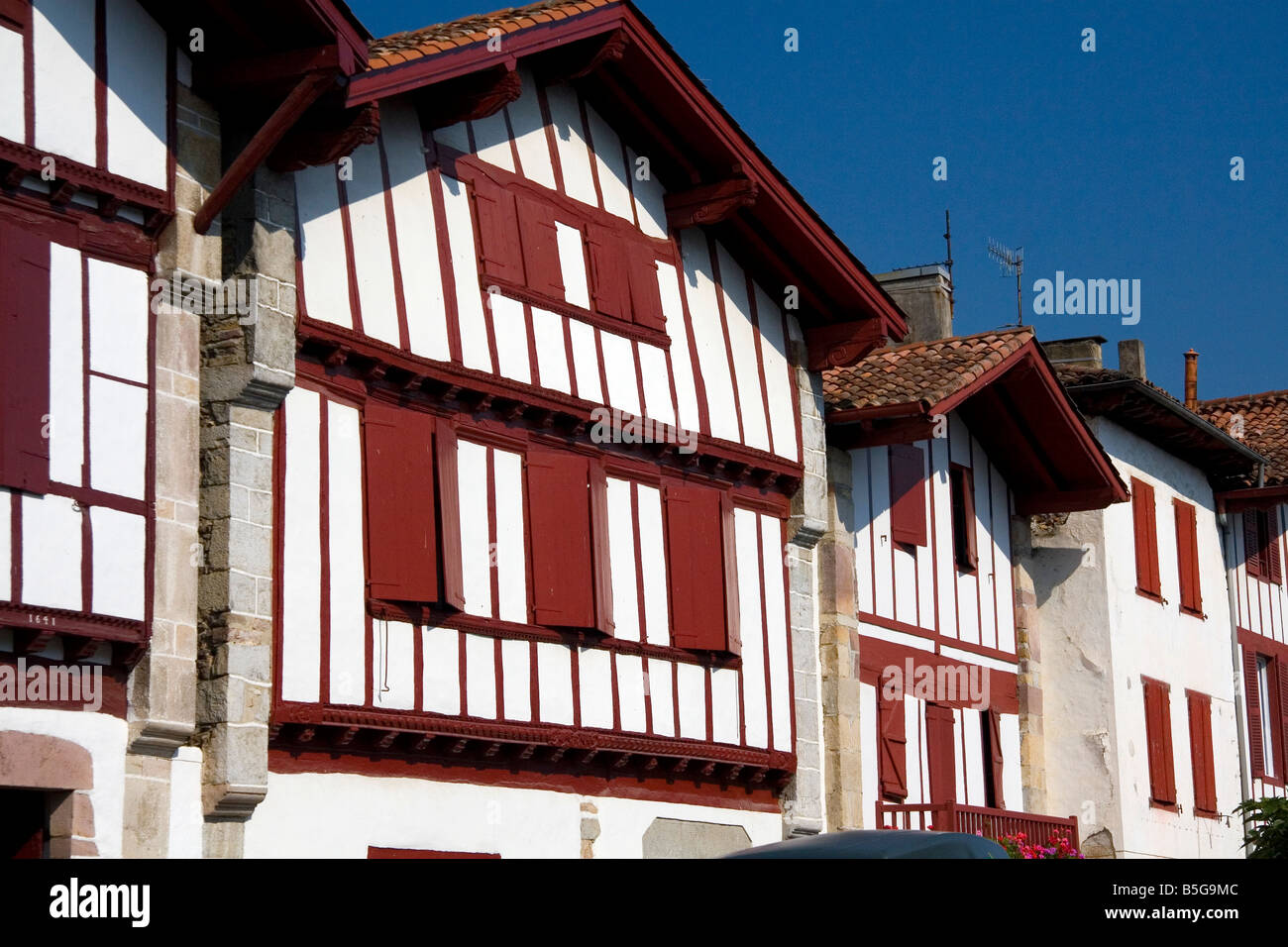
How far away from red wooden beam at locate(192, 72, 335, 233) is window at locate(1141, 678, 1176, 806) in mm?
13729

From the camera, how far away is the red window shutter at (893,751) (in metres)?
18.2

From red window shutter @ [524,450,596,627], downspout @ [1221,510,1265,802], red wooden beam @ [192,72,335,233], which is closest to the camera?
red wooden beam @ [192,72,335,233]

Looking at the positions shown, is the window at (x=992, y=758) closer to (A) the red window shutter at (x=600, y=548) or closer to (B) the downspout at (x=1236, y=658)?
(B) the downspout at (x=1236, y=658)

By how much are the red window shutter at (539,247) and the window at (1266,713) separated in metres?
13.9

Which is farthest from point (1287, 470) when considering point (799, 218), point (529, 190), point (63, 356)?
point (63, 356)

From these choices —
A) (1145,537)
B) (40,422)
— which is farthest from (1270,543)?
(40,422)

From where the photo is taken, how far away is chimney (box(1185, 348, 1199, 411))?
30305 mm

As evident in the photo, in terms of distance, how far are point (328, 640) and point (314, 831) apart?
1.18 m

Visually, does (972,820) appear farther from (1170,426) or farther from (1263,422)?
(1263,422)

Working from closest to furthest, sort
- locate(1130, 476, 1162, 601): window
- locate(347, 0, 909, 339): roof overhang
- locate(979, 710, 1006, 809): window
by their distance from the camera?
locate(347, 0, 909, 339): roof overhang → locate(979, 710, 1006, 809): window → locate(1130, 476, 1162, 601): window

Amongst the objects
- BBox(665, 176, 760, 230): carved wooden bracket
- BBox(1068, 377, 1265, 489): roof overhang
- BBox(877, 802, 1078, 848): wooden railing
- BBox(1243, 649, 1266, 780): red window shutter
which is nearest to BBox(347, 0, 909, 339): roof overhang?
BBox(665, 176, 760, 230): carved wooden bracket

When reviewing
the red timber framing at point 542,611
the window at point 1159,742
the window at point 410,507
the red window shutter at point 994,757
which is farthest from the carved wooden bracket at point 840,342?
the window at point 1159,742

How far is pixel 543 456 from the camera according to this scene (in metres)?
14.8

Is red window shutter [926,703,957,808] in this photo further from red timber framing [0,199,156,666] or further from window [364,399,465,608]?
red timber framing [0,199,156,666]
